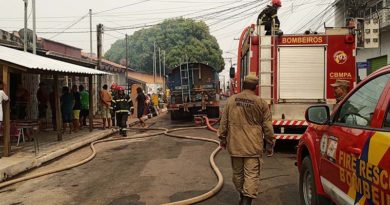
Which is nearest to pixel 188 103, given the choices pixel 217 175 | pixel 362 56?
pixel 362 56

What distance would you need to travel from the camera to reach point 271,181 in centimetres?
739

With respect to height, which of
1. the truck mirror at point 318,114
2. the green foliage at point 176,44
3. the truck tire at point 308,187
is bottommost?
the truck tire at point 308,187

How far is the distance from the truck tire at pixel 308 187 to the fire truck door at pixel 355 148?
0.27 metres

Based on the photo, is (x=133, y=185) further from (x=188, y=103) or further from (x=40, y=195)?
(x=188, y=103)

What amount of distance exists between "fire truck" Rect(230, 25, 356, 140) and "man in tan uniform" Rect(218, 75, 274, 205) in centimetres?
478

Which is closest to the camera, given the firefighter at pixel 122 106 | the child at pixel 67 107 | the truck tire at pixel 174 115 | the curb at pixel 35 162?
the curb at pixel 35 162

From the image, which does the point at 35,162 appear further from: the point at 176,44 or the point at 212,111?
the point at 176,44

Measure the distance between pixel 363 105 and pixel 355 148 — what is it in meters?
0.51

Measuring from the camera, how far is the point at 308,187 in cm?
529

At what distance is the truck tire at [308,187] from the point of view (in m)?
4.66

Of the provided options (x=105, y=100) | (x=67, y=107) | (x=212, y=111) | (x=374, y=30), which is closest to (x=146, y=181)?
(x=67, y=107)

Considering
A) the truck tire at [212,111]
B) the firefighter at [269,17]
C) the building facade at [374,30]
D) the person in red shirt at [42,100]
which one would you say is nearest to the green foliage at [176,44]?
the building facade at [374,30]

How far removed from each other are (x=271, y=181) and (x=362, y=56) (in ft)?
64.5

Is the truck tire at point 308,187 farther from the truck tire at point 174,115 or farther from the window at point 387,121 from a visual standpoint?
the truck tire at point 174,115
